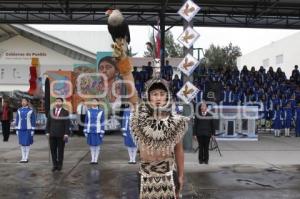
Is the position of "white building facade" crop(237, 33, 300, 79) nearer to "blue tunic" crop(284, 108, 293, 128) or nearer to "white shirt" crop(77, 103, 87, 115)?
"blue tunic" crop(284, 108, 293, 128)

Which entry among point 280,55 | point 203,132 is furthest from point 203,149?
point 280,55

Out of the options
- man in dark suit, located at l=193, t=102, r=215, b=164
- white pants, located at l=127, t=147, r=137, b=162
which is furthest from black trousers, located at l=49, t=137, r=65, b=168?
man in dark suit, located at l=193, t=102, r=215, b=164

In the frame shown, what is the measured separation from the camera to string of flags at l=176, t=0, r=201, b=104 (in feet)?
46.7

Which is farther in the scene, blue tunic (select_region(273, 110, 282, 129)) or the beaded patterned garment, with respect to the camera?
blue tunic (select_region(273, 110, 282, 129))

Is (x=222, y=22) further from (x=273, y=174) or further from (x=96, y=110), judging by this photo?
(x=273, y=174)

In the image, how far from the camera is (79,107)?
23.0 metres

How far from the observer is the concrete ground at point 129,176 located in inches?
353

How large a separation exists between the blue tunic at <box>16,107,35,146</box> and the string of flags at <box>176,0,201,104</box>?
4.31 meters

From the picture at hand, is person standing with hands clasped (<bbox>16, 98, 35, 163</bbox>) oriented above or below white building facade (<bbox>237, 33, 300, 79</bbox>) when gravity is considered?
below

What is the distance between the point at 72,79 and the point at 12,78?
12127mm

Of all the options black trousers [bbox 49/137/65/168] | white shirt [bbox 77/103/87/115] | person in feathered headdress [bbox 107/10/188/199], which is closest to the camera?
person in feathered headdress [bbox 107/10/188/199]

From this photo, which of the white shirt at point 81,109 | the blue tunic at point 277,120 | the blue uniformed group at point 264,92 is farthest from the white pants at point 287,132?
the white shirt at point 81,109

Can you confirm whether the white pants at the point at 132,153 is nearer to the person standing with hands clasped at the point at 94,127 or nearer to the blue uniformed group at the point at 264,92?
the person standing with hands clasped at the point at 94,127

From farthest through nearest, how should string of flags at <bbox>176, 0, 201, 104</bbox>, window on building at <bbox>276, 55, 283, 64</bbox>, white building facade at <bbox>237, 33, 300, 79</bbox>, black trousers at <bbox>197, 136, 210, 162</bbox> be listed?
window on building at <bbox>276, 55, 283, 64</bbox>
white building facade at <bbox>237, 33, 300, 79</bbox>
string of flags at <bbox>176, 0, 201, 104</bbox>
black trousers at <bbox>197, 136, 210, 162</bbox>
